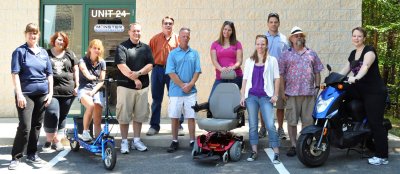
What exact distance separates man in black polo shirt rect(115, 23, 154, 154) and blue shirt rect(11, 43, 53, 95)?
111 centimetres

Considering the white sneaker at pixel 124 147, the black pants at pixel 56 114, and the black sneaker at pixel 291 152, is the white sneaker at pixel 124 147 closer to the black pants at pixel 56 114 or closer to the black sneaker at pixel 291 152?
the black pants at pixel 56 114

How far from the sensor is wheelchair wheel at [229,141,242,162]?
6531mm

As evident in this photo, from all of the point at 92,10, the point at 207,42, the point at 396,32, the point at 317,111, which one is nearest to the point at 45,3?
the point at 92,10

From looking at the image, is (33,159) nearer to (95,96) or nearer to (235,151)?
(95,96)

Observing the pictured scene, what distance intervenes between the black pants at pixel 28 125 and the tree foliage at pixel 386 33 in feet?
30.1

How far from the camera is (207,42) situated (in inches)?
392

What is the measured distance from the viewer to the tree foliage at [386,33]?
13.1 metres

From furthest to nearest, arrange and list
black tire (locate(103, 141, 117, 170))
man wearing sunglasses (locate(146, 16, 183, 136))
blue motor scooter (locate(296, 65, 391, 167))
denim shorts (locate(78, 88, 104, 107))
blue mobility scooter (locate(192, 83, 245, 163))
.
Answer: man wearing sunglasses (locate(146, 16, 183, 136)), denim shorts (locate(78, 88, 104, 107)), blue mobility scooter (locate(192, 83, 245, 163)), blue motor scooter (locate(296, 65, 391, 167)), black tire (locate(103, 141, 117, 170))

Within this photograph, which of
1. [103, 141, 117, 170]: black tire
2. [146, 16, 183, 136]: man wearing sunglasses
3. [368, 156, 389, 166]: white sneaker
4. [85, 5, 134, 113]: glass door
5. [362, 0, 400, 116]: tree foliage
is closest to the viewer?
[103, 141, 117, 170]: black tire

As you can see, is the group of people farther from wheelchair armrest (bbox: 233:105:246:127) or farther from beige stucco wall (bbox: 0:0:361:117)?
beige stucco wall (bbox: 0:0:361:117)

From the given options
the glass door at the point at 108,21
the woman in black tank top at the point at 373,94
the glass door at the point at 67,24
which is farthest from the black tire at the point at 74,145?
the woman in black tank top at the point at 373,94

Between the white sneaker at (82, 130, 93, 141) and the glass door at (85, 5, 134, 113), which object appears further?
the glass door at (85, 5, 134, 113)

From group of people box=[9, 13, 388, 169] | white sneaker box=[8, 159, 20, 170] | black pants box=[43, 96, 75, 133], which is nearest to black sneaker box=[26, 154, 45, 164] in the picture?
group of people box=[9, 13, 388, 169]

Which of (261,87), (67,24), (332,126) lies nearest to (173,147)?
(261,87)
